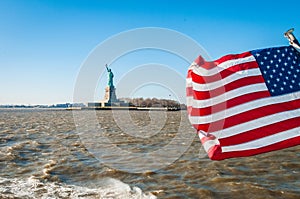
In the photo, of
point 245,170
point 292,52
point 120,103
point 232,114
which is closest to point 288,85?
point 292,52

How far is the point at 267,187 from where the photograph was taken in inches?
304

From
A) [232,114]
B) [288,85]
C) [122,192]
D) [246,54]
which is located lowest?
[122,192]

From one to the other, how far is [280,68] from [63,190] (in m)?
6.20

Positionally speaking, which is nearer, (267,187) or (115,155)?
(267,187)

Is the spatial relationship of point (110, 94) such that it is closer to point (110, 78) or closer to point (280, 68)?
point (110, 78)

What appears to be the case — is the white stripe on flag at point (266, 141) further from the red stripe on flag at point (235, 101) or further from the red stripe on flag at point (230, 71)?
the red stripe on flag at point (230, 71)

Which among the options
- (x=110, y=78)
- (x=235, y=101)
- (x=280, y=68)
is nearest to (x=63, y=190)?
(x=235, y=101)

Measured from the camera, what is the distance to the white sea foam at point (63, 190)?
738 cm

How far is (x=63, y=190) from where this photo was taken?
786 centimetres

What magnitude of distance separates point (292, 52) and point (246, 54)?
0.82 m

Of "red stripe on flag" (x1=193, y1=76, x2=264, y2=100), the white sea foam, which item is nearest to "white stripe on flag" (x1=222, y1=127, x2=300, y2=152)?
"red stripe on flag" (x1=193, y1=76, x2=264, y2=100)

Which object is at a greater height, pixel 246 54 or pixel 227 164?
pixel 246 54

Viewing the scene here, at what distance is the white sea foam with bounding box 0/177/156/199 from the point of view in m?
7.38

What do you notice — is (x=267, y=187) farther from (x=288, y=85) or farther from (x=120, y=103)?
(x=120, y=103)
